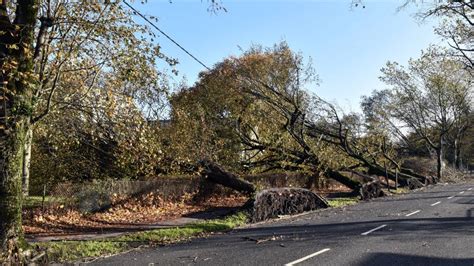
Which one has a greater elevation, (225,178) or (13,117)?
(13,117)

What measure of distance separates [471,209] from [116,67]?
1489cm

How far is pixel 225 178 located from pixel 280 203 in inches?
186

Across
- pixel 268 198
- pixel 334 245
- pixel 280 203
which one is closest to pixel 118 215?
pixel 268 198

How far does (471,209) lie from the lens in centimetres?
1845

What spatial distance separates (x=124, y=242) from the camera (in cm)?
1134

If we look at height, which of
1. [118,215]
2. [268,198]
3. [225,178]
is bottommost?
[118,215]

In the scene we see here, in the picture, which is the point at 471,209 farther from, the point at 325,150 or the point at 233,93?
the point at 233,93

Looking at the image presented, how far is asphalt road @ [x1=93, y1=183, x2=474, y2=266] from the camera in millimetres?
8969

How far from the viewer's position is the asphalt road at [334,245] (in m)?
8.97

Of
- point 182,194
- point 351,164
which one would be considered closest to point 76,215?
point 182,194

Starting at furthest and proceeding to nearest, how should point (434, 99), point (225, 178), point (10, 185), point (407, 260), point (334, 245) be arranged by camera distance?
point (434, 99) → point (225, 178) → point (334, 245) → point (10, 185) → point (407, 260)

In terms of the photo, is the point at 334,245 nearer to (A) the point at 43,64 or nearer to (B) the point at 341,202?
(A) the point at 43,64

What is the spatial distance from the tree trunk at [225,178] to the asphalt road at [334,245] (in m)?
5.47

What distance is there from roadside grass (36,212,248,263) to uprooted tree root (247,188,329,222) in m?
1.11
